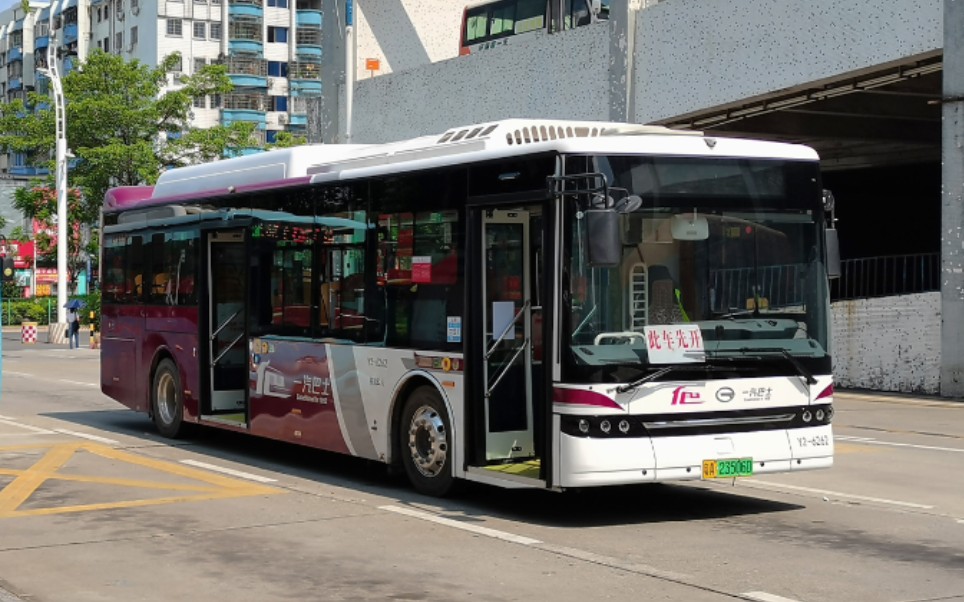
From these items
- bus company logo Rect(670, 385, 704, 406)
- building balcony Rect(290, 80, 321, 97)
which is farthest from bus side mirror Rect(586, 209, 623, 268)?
building balcony Rect(290, 80, 321, 97)

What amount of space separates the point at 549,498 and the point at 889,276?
58.2ft

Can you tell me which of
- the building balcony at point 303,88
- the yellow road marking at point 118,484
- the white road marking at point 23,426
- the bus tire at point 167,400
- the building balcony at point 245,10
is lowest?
the white road marking at point 23,426

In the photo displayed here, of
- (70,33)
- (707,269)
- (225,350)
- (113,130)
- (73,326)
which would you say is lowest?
(73,326)

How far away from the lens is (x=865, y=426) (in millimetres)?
19234

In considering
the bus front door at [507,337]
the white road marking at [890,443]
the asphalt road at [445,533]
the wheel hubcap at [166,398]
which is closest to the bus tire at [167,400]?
the wheel hubcap at [166,398]

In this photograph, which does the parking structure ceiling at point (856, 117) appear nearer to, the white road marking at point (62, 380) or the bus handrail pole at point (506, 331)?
the white road marking at point (62, 380)

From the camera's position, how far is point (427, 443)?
12195mm

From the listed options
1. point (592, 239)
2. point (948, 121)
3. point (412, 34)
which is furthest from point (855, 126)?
point (592, 239)

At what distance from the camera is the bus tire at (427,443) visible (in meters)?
11.9

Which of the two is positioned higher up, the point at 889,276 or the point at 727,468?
the point at 889,276

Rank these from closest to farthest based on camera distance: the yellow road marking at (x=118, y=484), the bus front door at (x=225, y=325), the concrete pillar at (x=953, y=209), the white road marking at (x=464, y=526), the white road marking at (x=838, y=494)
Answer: the white road marking at (x=464, y=526)
the white road marking at (x=838, y=494)
the yellow road marking at (x=118, y=484)
the bus front door at (x=225, y=325)
the concrete pillar at (x=953, y=209)

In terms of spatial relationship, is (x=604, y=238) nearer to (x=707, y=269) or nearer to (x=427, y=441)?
(x=707, y=269)

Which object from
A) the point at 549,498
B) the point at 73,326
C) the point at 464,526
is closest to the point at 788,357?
the point at 549,498

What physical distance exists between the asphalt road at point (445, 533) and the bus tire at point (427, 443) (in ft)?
0.71
